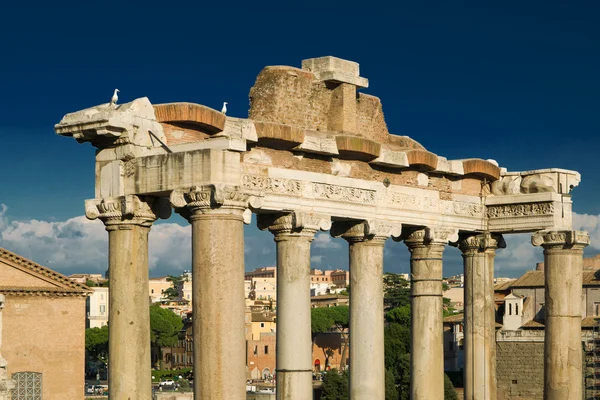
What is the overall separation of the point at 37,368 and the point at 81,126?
4859 centimetres

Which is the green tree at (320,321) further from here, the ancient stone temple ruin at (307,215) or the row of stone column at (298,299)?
the ancient stone temple ruin at (307,215)

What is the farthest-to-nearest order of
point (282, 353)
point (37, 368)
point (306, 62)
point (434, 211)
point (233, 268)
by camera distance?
point (37, 368)
point (434, 211)
point (306, 62)
point (282, 353)
point (233, 268)

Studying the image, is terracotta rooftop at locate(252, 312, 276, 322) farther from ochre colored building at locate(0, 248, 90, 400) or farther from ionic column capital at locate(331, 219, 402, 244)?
ionic column capital at locate(331, 219, 402, 244)

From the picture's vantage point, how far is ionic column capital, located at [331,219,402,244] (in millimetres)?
20672

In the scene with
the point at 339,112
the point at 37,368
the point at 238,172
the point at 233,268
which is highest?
the point at 339,112

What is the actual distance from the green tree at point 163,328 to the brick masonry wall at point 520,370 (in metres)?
46.5

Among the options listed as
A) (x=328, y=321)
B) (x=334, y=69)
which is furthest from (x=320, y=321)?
(x=334, y=69)

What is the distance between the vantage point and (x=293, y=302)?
1923cm

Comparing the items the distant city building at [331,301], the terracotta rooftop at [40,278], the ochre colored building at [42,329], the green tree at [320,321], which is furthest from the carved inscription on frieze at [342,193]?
the distant city building at [331,301]

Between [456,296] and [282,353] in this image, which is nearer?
[282,353]

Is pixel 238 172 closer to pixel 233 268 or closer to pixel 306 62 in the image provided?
pixel 233 268

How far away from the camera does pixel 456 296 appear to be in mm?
173375

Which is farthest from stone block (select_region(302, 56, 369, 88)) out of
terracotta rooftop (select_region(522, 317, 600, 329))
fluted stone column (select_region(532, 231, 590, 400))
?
terracotta rooftop (select_region(522, 317, 600, 329))

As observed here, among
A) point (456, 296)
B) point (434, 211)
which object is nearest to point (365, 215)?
point (434, 211)
